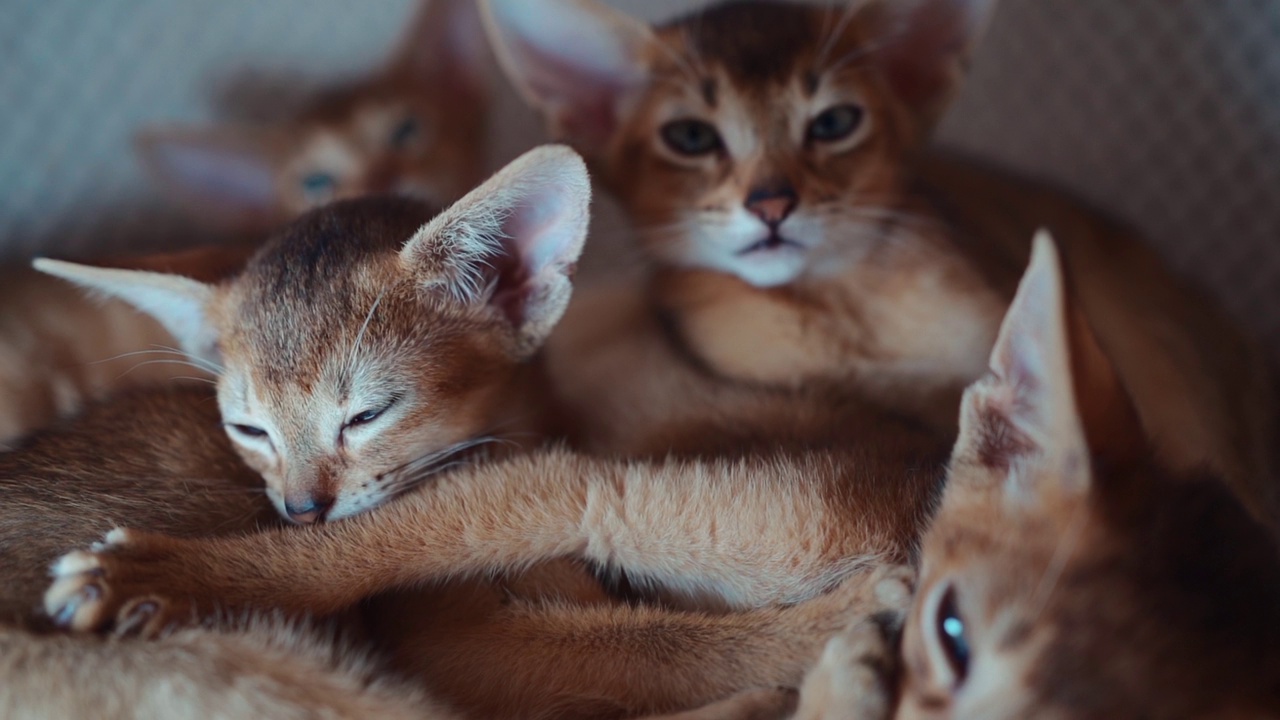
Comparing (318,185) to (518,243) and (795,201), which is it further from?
(795,201)

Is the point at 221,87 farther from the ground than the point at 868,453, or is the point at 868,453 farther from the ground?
the point at 221,87

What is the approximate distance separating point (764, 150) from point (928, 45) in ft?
1.11

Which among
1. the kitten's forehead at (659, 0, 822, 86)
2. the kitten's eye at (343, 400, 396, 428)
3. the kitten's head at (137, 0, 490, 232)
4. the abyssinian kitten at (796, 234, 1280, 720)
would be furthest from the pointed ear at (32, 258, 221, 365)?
the abyssinian kitten at (796, 234, 1280, 720)

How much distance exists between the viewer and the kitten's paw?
0.81 m

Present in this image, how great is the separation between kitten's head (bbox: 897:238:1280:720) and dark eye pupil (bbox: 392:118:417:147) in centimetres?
116

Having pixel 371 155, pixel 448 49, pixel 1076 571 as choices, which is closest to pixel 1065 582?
pixel 1076 571

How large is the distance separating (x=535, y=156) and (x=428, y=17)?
851mm

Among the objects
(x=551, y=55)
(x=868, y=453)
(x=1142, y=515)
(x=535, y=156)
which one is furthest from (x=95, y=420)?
(x=1142, y=515)

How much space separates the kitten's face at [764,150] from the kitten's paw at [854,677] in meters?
0.52

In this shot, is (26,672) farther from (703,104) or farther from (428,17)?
(428,17)

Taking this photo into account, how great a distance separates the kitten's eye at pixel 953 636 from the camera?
0.79m

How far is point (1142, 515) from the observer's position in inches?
31.4

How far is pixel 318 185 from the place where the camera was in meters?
1.68

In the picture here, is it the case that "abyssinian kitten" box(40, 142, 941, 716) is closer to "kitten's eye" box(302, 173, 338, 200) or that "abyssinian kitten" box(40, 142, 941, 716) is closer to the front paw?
the front paw
